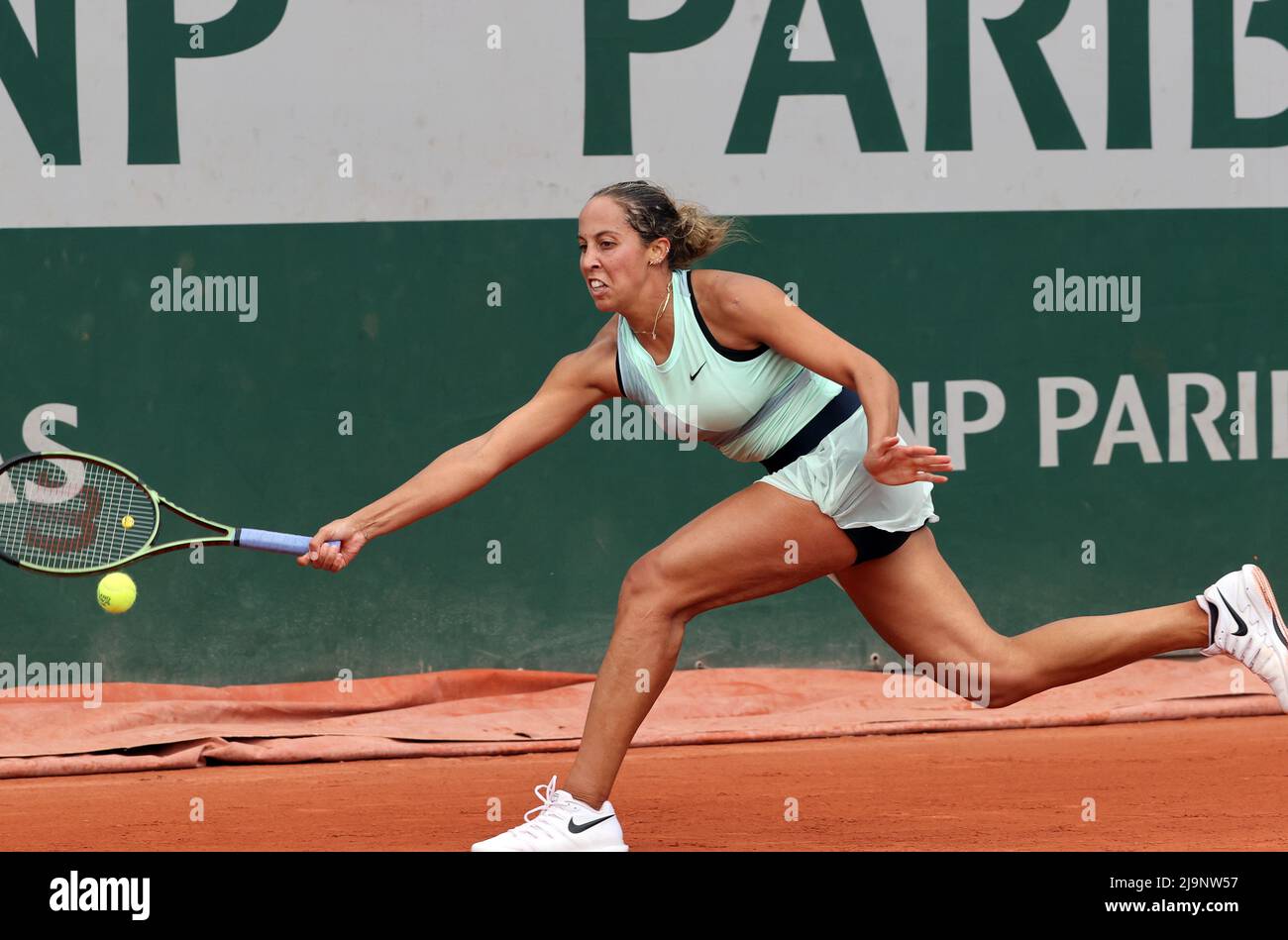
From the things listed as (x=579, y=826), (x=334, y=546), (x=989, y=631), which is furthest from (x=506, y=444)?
(x=989, y=631)

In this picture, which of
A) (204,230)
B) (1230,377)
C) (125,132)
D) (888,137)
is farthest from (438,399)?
(1230,377)

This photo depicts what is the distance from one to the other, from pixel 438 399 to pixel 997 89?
7.66 feet

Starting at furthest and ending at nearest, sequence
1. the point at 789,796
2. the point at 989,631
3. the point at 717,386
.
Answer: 1. the point at 789,796
2. the point at 989,631
3. the point at 717,386

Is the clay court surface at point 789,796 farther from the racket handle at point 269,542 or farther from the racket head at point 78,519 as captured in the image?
the racket handle at point 269,542

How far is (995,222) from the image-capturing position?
6.32 metres

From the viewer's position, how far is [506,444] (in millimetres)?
3625

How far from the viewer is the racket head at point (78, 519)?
3559 millimetres

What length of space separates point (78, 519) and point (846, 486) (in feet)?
6.12

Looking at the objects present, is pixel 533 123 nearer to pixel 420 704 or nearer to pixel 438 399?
pixel 438 399

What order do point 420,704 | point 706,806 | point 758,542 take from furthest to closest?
point 420,704, point 706,806, point 758,542
